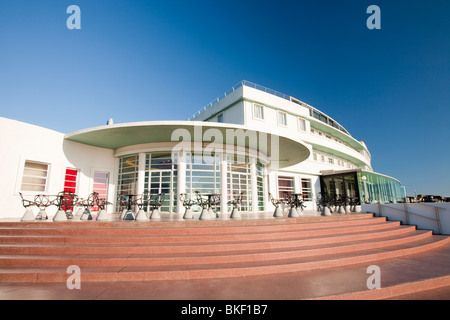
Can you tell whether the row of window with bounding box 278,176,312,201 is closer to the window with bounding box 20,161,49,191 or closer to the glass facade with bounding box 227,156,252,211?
the glass facade with bounding box 227,156,252,211

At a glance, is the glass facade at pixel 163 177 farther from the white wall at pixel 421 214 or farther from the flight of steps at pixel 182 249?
the white wall at pixel 421 214

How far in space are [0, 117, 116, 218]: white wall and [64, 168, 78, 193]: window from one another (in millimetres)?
205

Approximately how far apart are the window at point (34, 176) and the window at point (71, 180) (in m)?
0.99

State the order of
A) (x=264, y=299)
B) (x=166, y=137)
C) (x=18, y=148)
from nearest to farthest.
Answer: (x=264, y=299), (x=18, y=148), (x=166, y=137)

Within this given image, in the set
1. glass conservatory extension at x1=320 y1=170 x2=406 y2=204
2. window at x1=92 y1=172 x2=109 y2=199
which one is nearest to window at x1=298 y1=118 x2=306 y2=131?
glass conservatory extension at x1=320 y1=170 x2=406 y2=204

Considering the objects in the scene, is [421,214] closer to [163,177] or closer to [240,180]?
[240,180]

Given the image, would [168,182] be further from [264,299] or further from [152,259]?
[264,299]

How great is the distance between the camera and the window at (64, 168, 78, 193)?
39.5ft

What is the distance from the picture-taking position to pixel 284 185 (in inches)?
759

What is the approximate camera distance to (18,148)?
999cm
